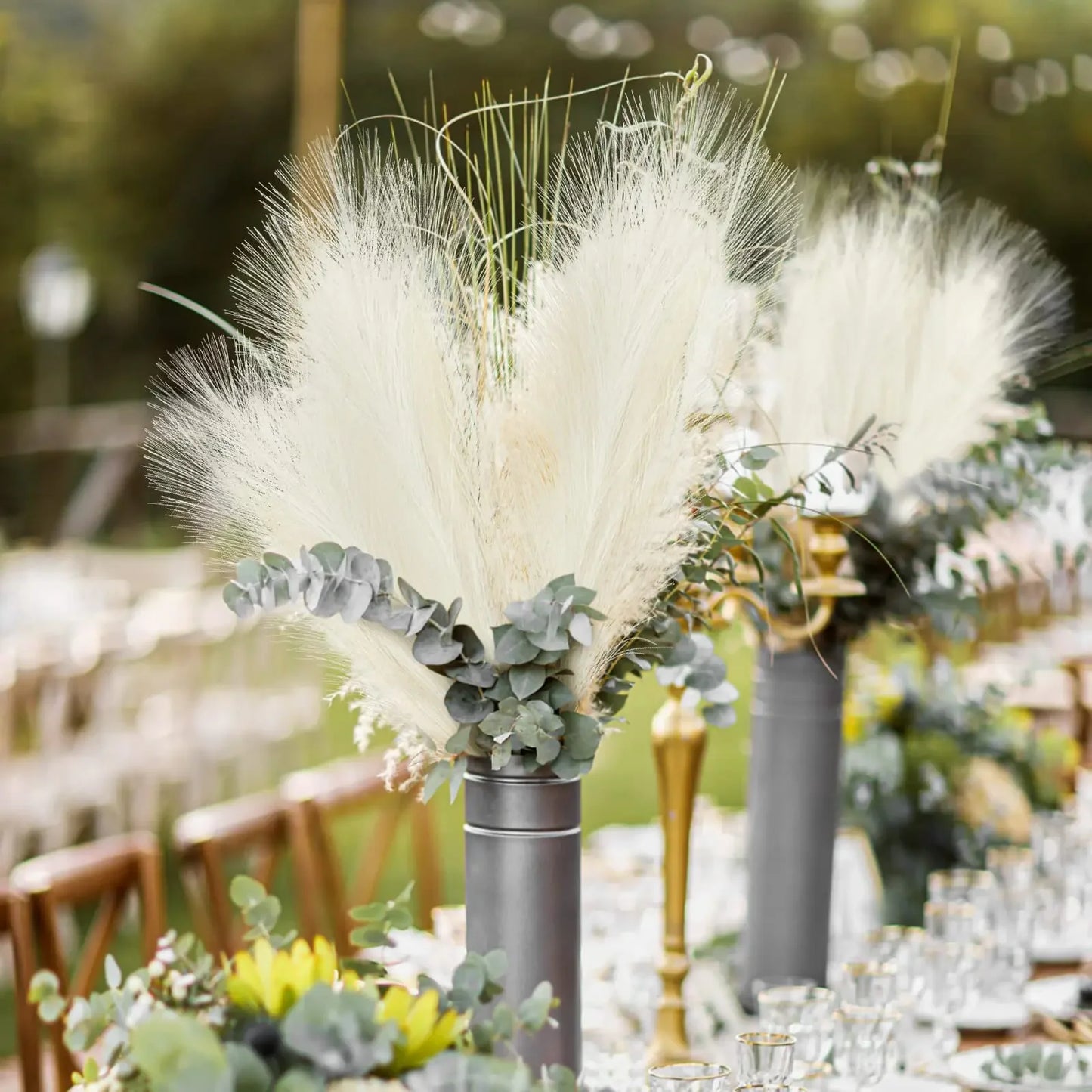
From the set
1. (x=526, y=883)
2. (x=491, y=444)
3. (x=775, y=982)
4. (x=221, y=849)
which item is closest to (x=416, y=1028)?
(x=526, y=883)

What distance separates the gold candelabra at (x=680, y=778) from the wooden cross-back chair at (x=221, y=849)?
107 cm

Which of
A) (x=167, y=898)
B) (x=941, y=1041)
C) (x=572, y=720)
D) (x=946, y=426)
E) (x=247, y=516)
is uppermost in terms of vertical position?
(x=946, y=426)

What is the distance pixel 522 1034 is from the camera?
126cm

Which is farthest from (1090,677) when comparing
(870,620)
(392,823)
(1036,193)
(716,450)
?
(1036,193)

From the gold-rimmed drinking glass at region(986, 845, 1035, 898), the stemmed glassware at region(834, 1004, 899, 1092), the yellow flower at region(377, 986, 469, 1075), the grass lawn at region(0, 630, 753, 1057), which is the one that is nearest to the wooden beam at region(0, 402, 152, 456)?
the grass lawn at region(0, 630, 753, 1057)

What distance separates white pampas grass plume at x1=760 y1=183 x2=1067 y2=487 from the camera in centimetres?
185

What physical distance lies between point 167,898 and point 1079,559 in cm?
376

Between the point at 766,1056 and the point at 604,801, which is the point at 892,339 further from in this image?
the point at 604,801

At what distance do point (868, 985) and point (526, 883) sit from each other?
0.69 m

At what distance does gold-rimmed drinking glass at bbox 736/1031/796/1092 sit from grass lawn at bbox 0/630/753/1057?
7.77 ft

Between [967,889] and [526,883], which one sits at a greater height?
[526,883]

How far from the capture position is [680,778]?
181 cm

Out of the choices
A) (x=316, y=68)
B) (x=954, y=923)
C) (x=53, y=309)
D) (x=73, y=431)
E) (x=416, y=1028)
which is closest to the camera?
(x=416, y=1028)

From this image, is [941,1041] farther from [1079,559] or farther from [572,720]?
[572,720]
